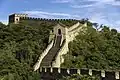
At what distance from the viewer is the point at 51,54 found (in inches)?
1113

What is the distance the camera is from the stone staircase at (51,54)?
88.2ft

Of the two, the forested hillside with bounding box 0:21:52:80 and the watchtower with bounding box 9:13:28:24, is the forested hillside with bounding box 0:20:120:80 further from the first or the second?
the watchtower with bounding box 9:13:28:24

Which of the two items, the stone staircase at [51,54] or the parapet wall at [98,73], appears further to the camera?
the stone staircase at [51,54]

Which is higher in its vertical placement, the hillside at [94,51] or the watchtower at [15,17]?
the watchtower at [15,17]

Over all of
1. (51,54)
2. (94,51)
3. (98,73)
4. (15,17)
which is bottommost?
(98,73)

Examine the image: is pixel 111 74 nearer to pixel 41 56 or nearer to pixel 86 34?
pixel 41 56

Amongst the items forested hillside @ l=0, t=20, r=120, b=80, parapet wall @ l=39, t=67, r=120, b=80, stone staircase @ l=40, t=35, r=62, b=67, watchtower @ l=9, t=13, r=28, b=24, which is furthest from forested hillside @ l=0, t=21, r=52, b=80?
watchtower @ l=9, t=13, r=28, b=24

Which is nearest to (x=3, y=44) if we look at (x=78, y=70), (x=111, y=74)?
(x=78, y=70)

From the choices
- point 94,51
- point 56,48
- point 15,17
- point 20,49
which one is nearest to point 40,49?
point 56,48

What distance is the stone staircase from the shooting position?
88.2 ft

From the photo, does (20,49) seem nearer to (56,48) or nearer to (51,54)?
(51,54)

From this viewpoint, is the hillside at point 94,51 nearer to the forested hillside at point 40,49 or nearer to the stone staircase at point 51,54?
the forested hillside at point 40,49

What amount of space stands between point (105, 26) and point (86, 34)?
574 cm

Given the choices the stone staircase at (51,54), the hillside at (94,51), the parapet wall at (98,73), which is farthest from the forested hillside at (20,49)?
the parapet wall at (98,73)
